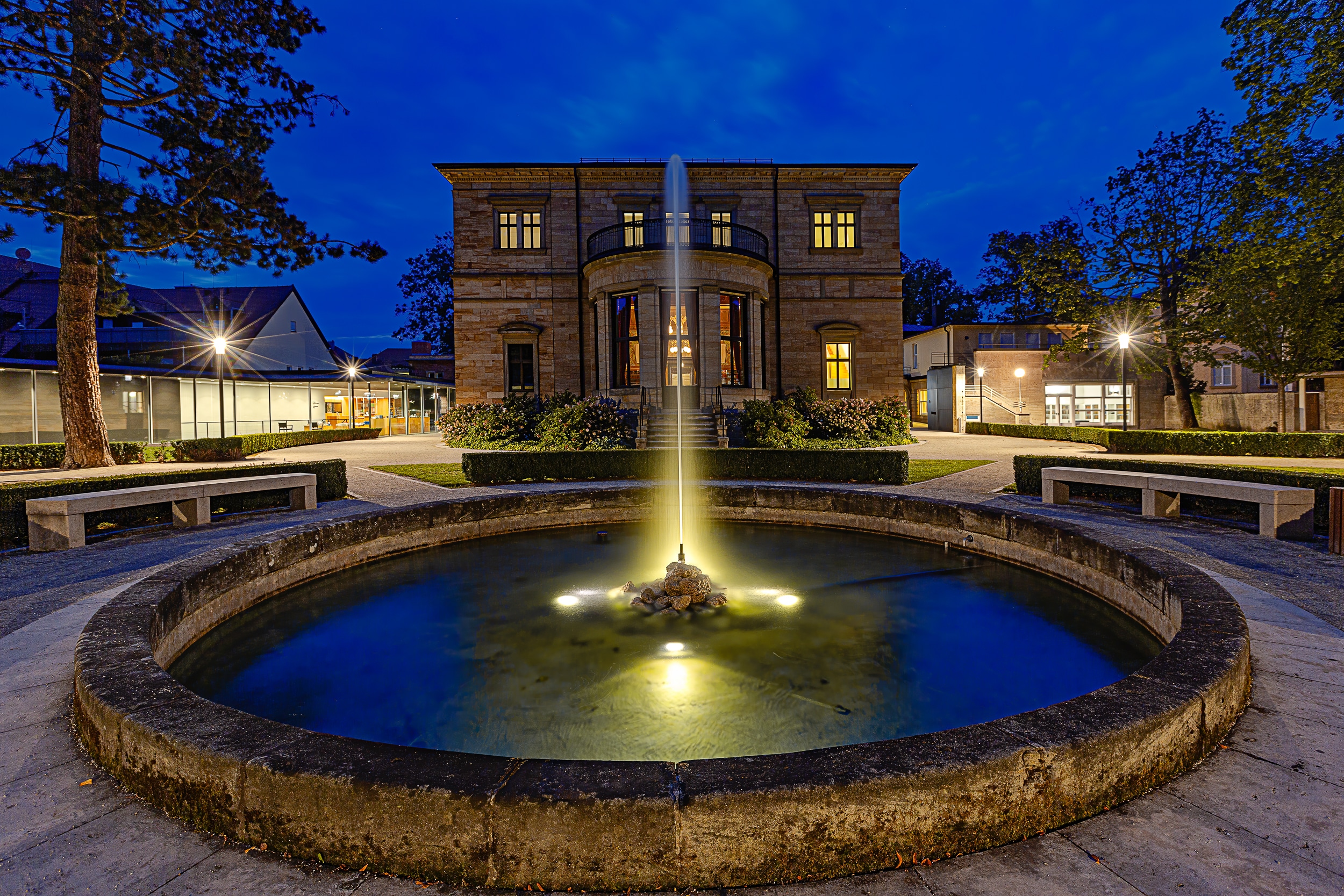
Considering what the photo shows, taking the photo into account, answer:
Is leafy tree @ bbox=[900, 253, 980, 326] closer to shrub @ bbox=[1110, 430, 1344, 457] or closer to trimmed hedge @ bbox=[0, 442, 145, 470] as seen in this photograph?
shrub @ bbox=[1110, 430, 1344, 457]

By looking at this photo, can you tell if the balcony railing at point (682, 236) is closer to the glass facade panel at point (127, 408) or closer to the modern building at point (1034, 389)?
the modern building at point (1034, 389)

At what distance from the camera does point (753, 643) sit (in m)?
5.30

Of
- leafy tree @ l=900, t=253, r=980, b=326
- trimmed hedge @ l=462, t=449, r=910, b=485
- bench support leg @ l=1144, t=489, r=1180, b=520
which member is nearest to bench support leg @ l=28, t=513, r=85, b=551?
trimmed hedge @ l=462, t=449, r=910, b=485

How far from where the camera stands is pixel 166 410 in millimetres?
27312

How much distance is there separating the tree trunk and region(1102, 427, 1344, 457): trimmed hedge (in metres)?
28.8

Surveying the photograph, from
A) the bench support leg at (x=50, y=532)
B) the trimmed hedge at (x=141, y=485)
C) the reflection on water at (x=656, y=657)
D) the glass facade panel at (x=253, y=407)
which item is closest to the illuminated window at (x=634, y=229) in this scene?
the trimmed hedge at (x=141, y=485)

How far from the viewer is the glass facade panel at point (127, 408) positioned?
25562 millimetres

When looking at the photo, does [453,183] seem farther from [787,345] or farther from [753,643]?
[753,643]

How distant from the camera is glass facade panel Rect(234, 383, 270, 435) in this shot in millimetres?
29828

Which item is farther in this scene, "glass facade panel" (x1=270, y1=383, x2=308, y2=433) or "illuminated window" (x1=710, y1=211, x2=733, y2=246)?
"glass facade panel" (x1=270, y1=383, x2=308, y2=433)

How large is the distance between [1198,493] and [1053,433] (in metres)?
17.5

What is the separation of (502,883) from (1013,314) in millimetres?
69180

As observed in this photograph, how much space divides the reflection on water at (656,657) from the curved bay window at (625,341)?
17004 millimetres

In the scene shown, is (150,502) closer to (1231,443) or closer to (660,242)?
(660,242)
